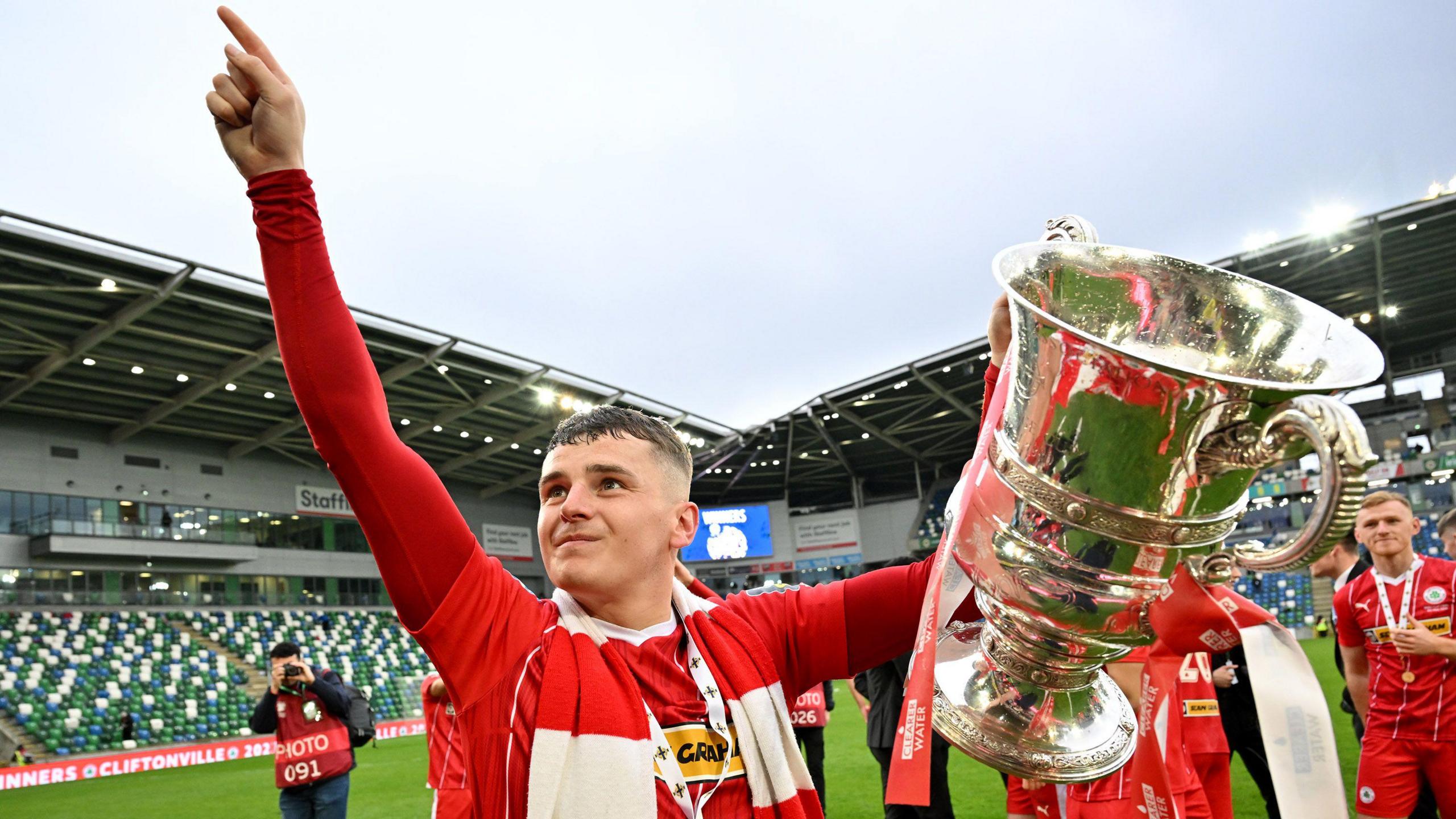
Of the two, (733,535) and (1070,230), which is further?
(733,535)

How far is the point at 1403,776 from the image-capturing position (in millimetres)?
4668

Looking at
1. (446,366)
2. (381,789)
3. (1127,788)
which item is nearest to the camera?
(1127,788)

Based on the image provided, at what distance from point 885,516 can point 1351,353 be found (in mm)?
40900

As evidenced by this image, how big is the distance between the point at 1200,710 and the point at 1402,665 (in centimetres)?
105

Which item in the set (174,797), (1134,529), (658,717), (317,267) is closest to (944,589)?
(1134,529)

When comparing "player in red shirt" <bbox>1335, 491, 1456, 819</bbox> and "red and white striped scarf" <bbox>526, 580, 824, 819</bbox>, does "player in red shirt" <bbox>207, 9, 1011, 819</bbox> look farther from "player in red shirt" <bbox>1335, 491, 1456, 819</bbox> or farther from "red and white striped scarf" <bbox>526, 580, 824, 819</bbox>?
"player in red shirt" <bbox>1335, 491, 1456, 819</bbox>

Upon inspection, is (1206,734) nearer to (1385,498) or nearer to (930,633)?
(1385,498)

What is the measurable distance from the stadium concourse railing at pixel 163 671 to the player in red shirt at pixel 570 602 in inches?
776

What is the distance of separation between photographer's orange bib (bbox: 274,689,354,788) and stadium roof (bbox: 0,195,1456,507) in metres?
15.0

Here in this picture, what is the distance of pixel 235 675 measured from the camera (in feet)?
82.0

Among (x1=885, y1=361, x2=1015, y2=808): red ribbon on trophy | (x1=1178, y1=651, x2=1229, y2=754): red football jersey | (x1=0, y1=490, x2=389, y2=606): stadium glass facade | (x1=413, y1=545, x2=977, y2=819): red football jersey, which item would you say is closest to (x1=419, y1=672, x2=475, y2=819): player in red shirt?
(x1=413, y1=545, x2=977, y2=819): red football jersey

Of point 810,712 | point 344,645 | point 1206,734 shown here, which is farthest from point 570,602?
point 344,645

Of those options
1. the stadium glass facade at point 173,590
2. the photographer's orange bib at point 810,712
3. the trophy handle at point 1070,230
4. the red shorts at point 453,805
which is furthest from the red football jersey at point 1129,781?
the stadium glass facade at point 173,590

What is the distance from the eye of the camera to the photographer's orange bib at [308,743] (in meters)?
5.80
